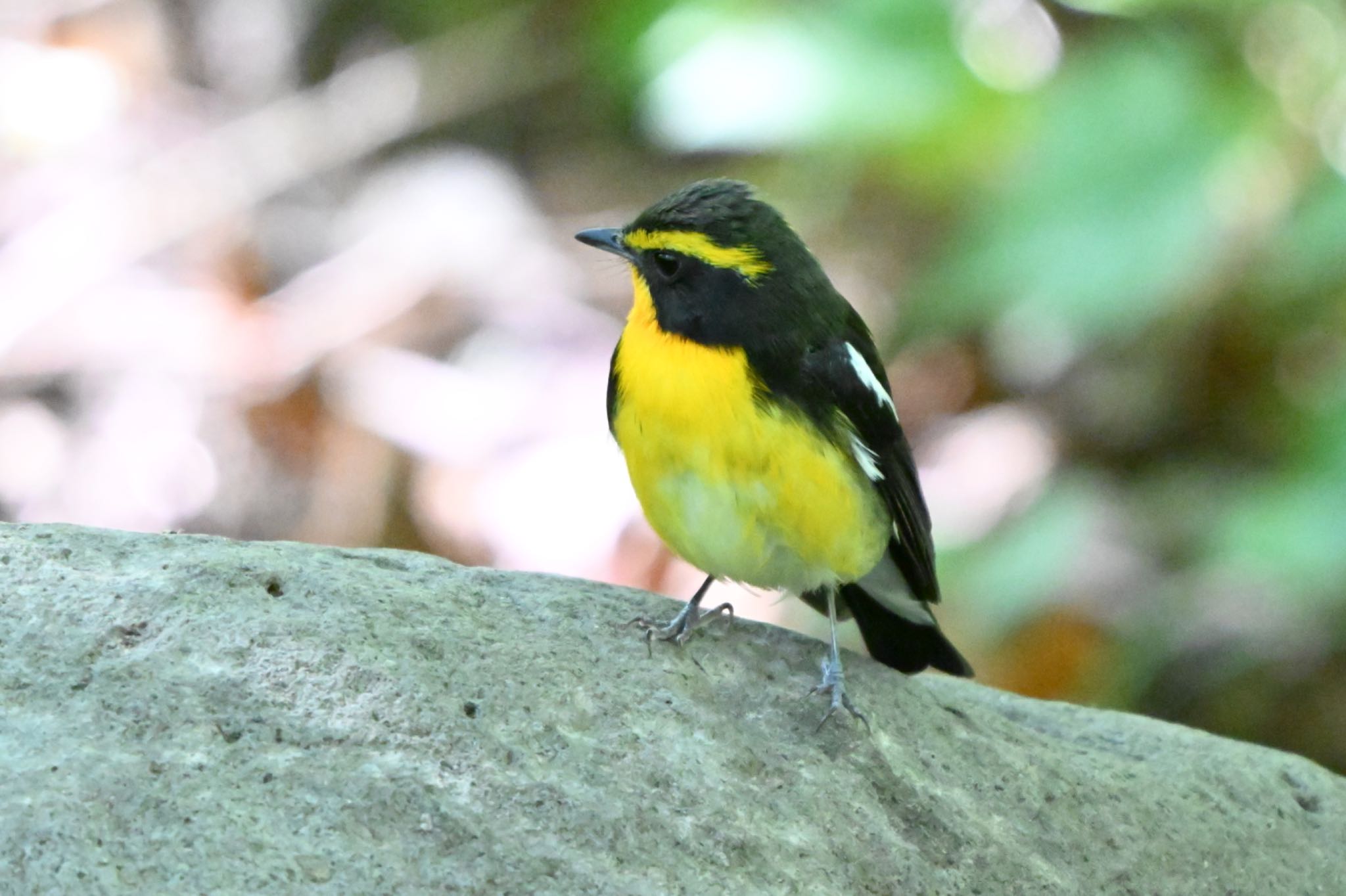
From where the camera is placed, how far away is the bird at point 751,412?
369 cm

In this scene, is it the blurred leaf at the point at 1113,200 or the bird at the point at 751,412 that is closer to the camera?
the bird at the point at 751,412

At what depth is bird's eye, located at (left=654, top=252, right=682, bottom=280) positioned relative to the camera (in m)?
3.91

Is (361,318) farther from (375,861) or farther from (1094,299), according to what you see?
(375,861)

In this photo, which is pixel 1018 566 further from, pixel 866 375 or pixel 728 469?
pixel 728 469

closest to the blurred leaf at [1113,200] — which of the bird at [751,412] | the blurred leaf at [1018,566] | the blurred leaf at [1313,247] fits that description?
the blurred leaf at [1313,247]

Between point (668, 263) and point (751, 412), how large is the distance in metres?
0.48

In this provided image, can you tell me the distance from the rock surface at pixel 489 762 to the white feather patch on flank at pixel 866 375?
2.04ft

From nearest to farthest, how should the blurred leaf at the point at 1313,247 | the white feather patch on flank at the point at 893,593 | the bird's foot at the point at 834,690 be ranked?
the bird's foot at the point at 834,690 < the white feather patch on flank at the point at 893,593 < the blurred leaf at the point at 1313,247

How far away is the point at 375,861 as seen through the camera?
2.69m

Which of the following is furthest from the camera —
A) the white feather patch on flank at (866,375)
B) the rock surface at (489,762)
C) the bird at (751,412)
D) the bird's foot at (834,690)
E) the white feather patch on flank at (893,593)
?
the white feather patch on flank at (893,593)

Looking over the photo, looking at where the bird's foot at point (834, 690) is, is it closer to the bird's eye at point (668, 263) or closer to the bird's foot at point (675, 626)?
the bird's foot at point (675, 626)

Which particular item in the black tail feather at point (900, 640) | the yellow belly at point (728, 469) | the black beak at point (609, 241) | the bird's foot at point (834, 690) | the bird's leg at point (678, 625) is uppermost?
the black beak at point (609, 241)

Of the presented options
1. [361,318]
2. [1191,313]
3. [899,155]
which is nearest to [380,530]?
[361,318]

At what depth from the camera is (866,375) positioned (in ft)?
13.2
